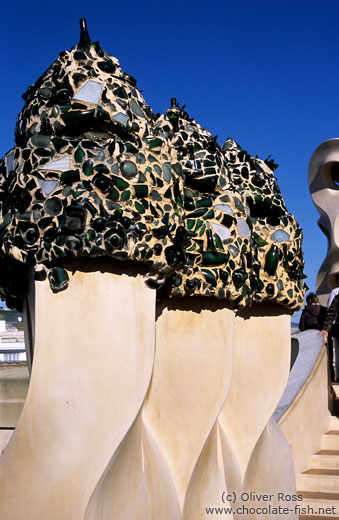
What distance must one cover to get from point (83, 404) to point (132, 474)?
0.56 meters

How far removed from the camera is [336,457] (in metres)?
7.18

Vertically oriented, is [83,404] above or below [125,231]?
below

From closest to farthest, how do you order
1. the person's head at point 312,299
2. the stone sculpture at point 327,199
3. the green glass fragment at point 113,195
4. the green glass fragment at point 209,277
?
1. the green glass fragment at point 113,195
2. the green glass fragment at point 209,277
3. the person's head at point 312,299
4. the stone sculpture at point 327,199

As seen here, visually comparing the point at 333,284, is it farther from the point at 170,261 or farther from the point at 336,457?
the point at 170,261

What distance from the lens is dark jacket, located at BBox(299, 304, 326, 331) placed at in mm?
A: 8883

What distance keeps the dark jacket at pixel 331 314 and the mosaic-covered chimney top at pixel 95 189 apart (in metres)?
3.69

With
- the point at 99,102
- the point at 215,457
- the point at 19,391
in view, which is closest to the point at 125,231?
the point at 99,102

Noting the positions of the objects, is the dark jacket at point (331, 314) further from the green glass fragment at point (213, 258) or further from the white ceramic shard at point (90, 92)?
the white ceramic shard at point (90, 92)

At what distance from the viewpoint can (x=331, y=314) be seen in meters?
7.96

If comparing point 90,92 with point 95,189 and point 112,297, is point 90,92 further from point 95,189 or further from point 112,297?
point 112,297

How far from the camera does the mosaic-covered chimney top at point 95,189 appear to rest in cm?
349

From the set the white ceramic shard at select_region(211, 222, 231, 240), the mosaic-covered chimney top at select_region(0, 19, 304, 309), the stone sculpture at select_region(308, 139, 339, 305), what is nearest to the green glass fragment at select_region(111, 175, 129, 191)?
the mosaic-covered chimney top at select_region(0, 19, 304, 309)

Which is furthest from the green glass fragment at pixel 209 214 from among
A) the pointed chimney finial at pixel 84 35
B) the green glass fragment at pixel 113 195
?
the pointed chimney finial at pixel 84 35

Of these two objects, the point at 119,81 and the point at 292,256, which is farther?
the point at 292,256
